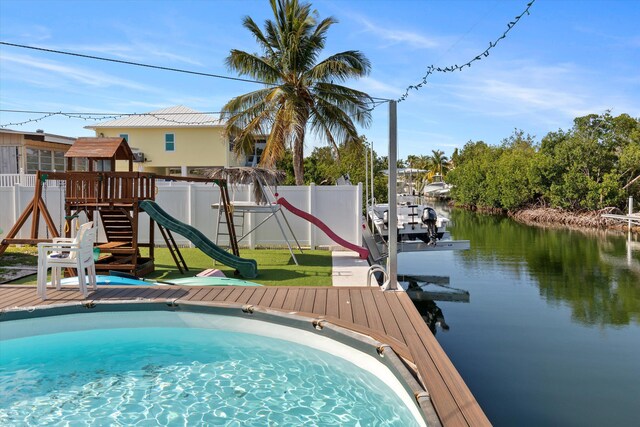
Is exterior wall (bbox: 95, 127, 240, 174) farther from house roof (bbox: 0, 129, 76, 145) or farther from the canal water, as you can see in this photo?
the canal water

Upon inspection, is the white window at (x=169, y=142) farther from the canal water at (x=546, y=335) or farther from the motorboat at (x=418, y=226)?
the motorboat at (x=418, y=226)

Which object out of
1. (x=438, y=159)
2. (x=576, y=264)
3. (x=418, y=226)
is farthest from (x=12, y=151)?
(x=438, y=159)

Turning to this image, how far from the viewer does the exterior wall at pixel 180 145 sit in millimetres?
28844

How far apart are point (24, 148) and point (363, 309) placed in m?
22.1

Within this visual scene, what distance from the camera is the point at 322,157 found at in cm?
4062

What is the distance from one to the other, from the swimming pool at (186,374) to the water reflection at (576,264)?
22.0 feet

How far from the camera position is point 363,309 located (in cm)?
693

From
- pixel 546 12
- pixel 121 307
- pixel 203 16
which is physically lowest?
pixel 121 307

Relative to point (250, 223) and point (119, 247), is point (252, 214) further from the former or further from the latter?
point (119, 247)

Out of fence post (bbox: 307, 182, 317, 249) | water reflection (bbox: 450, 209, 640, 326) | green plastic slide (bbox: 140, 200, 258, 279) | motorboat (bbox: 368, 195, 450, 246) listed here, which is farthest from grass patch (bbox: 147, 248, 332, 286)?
water reflection (bbox: 450, 209, 640, 326)

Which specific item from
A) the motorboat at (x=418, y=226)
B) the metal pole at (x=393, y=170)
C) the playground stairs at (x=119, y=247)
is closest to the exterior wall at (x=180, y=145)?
the motorboat at (x=418, y=226)

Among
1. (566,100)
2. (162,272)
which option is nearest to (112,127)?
(162,272)

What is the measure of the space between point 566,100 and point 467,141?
57940 millimetres

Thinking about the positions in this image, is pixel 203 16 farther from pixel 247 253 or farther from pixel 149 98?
pixel 149 98
